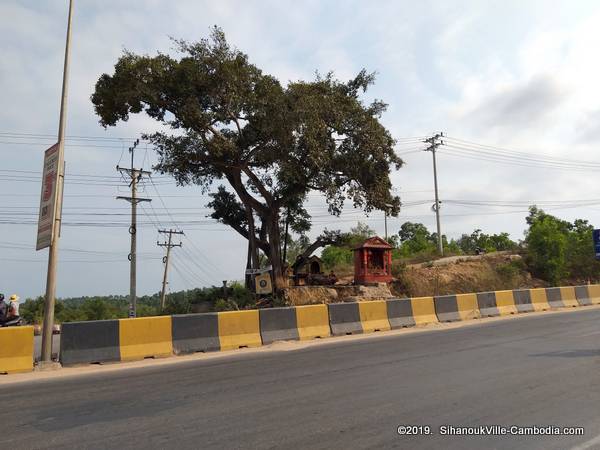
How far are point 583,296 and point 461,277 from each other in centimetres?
718

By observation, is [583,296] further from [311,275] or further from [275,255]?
[275,255]

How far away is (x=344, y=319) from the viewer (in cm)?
1387

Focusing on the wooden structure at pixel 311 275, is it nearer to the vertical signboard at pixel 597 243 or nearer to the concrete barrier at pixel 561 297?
the concrete barrier at pixel 561 297

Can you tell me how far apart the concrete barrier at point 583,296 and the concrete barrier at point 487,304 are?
688 cm

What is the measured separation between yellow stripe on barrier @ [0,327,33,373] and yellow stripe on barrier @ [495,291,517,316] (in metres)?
15.7

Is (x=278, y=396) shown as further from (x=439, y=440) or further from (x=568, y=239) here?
(x=568, y=239)

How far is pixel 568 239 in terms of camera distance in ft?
112

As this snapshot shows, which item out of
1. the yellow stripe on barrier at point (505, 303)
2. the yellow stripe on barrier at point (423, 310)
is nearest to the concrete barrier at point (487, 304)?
the yellow stripe on barrier at point (505, 303)

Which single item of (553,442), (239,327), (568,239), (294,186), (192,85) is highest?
(192,85)

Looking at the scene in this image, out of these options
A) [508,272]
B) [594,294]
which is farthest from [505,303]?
[508,272]

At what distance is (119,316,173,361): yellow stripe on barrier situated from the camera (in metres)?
10.0

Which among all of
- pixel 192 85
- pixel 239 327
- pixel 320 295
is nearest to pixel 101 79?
pixel 192 85

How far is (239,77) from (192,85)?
2.15 meters

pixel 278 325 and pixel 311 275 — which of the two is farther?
pixel 311 275
